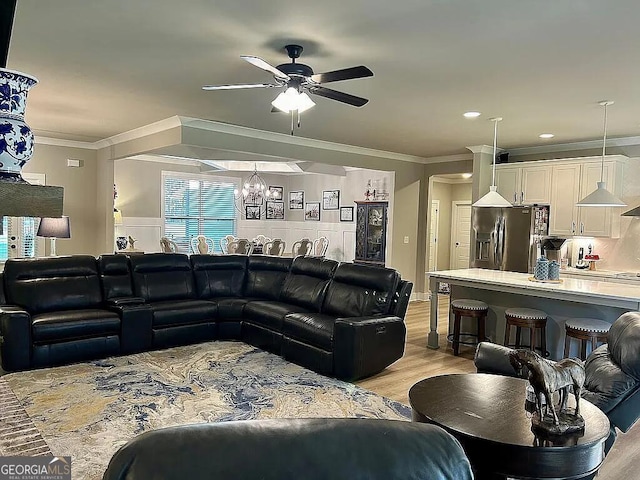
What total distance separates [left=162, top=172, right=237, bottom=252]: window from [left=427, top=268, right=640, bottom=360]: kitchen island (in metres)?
7.03

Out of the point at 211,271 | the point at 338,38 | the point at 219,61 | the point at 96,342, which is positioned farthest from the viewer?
the point at 211,271

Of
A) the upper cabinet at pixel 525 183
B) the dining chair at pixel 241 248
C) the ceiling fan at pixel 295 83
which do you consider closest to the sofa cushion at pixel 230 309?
the ceiling fan at pixel 295 83

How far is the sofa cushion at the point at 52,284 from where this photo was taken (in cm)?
465

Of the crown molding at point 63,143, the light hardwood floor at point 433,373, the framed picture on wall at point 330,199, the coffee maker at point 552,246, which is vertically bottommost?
the light hardwood floor at point 433,373

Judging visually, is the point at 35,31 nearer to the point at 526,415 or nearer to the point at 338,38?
the point at 338,38

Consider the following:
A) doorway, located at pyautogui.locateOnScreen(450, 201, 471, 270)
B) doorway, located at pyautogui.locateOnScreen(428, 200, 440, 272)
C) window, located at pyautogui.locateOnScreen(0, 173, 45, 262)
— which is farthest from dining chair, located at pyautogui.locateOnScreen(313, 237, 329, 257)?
window, located at pyautogui.locateOnScreen(0, 173, 45, 262)

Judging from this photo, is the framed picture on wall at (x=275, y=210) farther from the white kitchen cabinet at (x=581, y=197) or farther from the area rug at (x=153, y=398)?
the area rug at (x=153, y=398)

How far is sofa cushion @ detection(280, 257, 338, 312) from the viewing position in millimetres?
5223

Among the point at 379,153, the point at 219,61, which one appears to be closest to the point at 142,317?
the point at 219,61

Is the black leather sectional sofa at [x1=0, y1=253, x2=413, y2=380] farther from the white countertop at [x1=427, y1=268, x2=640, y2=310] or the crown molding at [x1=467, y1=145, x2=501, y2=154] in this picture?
the crown molding at [x1=467, y1=145, x2=501, y2=154]

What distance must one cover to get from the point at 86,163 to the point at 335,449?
826 cm

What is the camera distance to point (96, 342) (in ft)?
14.9

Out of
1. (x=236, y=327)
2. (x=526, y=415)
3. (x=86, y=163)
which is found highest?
(x=86, y=163)

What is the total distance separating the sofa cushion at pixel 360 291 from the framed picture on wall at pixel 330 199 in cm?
622
